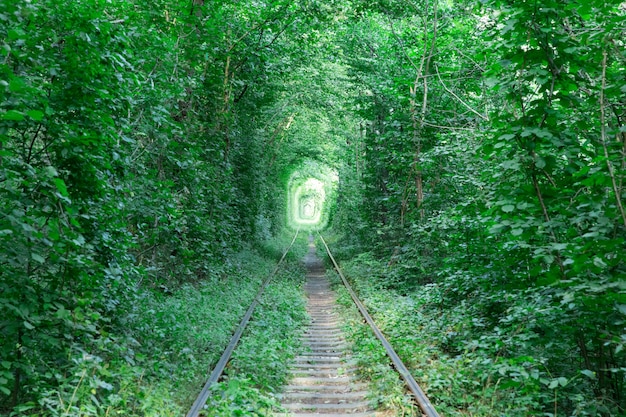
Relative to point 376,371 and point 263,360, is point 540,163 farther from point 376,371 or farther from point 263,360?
point 263,360

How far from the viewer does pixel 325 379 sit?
7.46 metres

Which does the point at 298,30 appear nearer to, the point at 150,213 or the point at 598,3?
the point at 150,213

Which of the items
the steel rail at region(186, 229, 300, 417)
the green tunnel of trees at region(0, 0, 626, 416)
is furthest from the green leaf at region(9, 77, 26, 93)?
the steel rail at region(186, 229, 300, 417)

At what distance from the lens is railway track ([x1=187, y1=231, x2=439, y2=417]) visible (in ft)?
19.8

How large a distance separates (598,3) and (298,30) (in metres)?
11.8

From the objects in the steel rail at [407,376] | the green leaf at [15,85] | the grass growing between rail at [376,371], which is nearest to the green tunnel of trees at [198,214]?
the green leaf at [15,85]

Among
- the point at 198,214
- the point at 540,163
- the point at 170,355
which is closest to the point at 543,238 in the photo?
the point at 540,163

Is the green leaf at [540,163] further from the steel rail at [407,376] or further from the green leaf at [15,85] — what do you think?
the green leaf at [15,85]

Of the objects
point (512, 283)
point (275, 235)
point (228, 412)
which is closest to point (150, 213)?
point (228, 412)

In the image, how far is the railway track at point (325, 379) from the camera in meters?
6.02

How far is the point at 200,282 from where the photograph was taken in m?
13.4

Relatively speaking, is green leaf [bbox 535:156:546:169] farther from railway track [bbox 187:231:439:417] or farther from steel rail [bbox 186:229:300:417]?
steel rail [bbox 186:229:300:417]

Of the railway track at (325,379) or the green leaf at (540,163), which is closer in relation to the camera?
the green leaf at (540,163)

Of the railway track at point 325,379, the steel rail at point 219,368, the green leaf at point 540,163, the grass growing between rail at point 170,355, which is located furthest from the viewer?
the railway track at point 325,379
